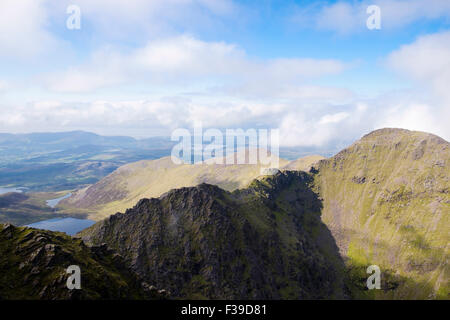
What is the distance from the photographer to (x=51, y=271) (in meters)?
70.4

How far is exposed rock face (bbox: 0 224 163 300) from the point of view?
6562 centimetres

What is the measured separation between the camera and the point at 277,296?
168000 mm

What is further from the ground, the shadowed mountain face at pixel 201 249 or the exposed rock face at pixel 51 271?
the exposed rock face at pixel 51 271

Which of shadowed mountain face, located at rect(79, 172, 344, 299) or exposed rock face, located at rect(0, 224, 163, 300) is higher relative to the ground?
exposed rock face, located at rect(0, 224, 163, 300)

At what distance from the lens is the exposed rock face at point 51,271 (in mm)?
65625

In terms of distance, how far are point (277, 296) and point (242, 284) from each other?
27.9m

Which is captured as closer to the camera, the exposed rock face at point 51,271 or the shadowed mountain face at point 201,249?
the exposed rock face at point 51,271

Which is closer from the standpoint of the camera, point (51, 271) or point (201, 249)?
point (51, 271)

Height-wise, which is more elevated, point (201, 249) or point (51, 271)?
point (51, 271)

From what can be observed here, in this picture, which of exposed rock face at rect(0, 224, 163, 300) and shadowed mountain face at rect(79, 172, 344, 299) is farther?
shadowed mountain face at rect(79, 172, 344, 299)
